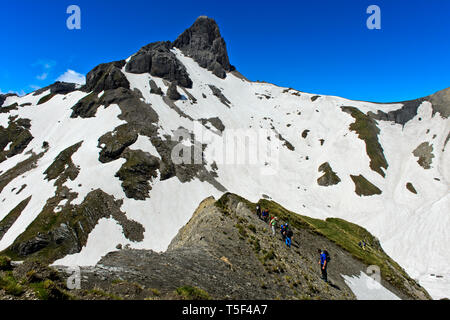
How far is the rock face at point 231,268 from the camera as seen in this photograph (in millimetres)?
11086

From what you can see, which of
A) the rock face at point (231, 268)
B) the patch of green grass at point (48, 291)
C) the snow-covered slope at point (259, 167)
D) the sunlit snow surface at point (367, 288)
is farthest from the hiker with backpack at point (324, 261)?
the snow-covered slope at point (259, 167)

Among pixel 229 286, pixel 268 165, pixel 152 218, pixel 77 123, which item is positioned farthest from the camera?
pixel 268 165

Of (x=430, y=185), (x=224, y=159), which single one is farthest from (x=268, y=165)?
(x=430, y=185)

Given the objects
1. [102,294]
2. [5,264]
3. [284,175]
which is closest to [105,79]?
[284,175]

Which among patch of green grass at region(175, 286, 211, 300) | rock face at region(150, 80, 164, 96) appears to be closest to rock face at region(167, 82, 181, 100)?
rock face at region(150, 80, 164, 96)

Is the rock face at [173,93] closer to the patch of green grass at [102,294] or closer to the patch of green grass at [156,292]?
the patch of green grass at [156,292]

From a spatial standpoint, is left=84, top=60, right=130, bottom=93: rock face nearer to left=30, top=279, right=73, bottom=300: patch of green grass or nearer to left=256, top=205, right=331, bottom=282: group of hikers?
left=256, top=205, right=331, bottom=282: group of hikers

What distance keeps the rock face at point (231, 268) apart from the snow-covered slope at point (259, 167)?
33.6 m

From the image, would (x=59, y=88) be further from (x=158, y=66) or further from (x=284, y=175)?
(x=284, y=175)

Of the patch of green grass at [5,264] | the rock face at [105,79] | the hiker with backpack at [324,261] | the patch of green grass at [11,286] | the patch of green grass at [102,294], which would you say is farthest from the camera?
the rock face at [105,79]

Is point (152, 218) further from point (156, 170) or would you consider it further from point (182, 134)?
point (182, 134)

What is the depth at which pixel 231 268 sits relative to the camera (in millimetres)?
15281

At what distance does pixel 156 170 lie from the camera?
73.1m

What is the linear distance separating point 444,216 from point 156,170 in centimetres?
8325
